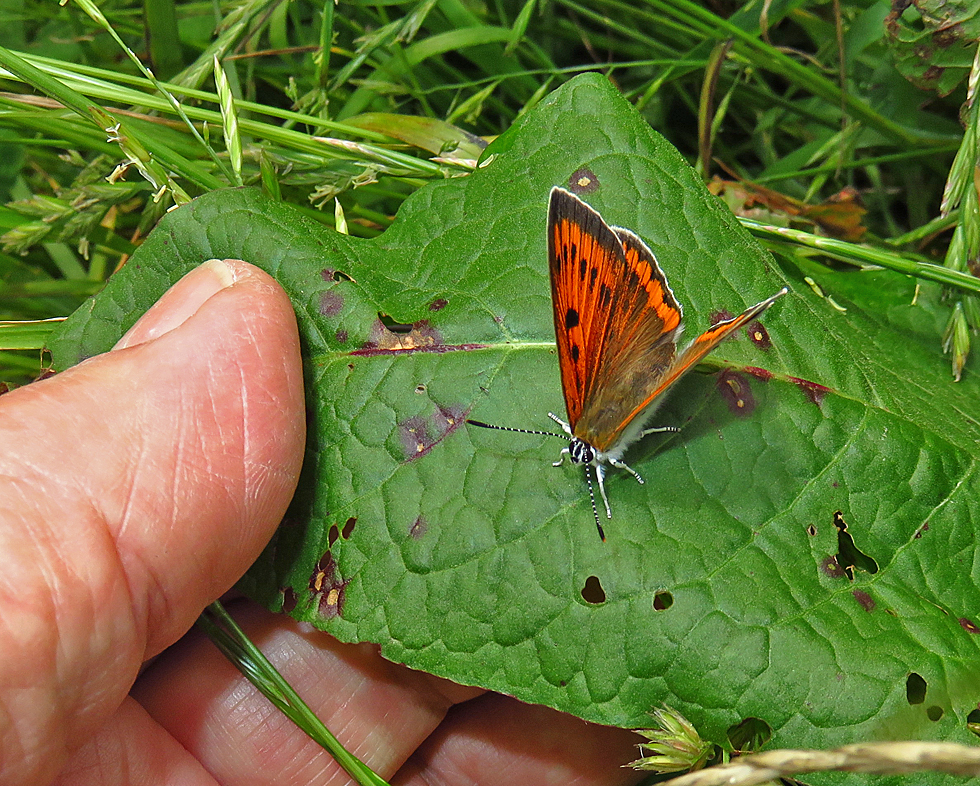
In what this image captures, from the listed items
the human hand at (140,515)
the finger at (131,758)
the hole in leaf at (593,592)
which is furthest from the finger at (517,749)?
the hole in leaf at (593,592)

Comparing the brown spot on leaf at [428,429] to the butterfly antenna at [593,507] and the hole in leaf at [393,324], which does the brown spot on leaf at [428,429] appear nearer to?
the hole in leaf at [393,324]

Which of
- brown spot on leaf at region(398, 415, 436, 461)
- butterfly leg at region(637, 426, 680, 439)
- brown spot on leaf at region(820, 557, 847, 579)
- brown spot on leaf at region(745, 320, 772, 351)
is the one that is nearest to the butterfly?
butterfly leg at region(637, 426, 680, 439)

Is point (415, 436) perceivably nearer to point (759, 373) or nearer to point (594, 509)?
point (594, 509)

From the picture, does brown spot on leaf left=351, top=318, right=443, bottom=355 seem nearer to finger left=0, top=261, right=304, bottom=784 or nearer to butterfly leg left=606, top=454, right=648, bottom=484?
finger left=0, top=261, right=304, bottom=784

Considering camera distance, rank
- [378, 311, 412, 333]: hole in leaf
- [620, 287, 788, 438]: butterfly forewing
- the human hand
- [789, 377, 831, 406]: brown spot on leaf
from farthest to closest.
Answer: [378, 311, 412, 333]: hole in leaf, [789, 377, 831, 406]: brown spot on leaf, the human hand, [620, 287, 788, 438]: butterfly forewing

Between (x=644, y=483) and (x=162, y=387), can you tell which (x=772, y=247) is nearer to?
(x=644, y=483)

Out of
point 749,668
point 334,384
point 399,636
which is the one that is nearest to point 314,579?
point 399,636

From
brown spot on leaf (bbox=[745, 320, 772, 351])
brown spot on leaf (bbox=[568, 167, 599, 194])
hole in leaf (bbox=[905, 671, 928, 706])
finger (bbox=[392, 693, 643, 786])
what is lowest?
finger (bbox=[392, 693, 643, 786])

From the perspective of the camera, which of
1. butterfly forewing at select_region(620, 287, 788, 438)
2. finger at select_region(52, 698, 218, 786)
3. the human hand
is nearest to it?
butterfly forewing at select_region(620, 287, 788, 438)
